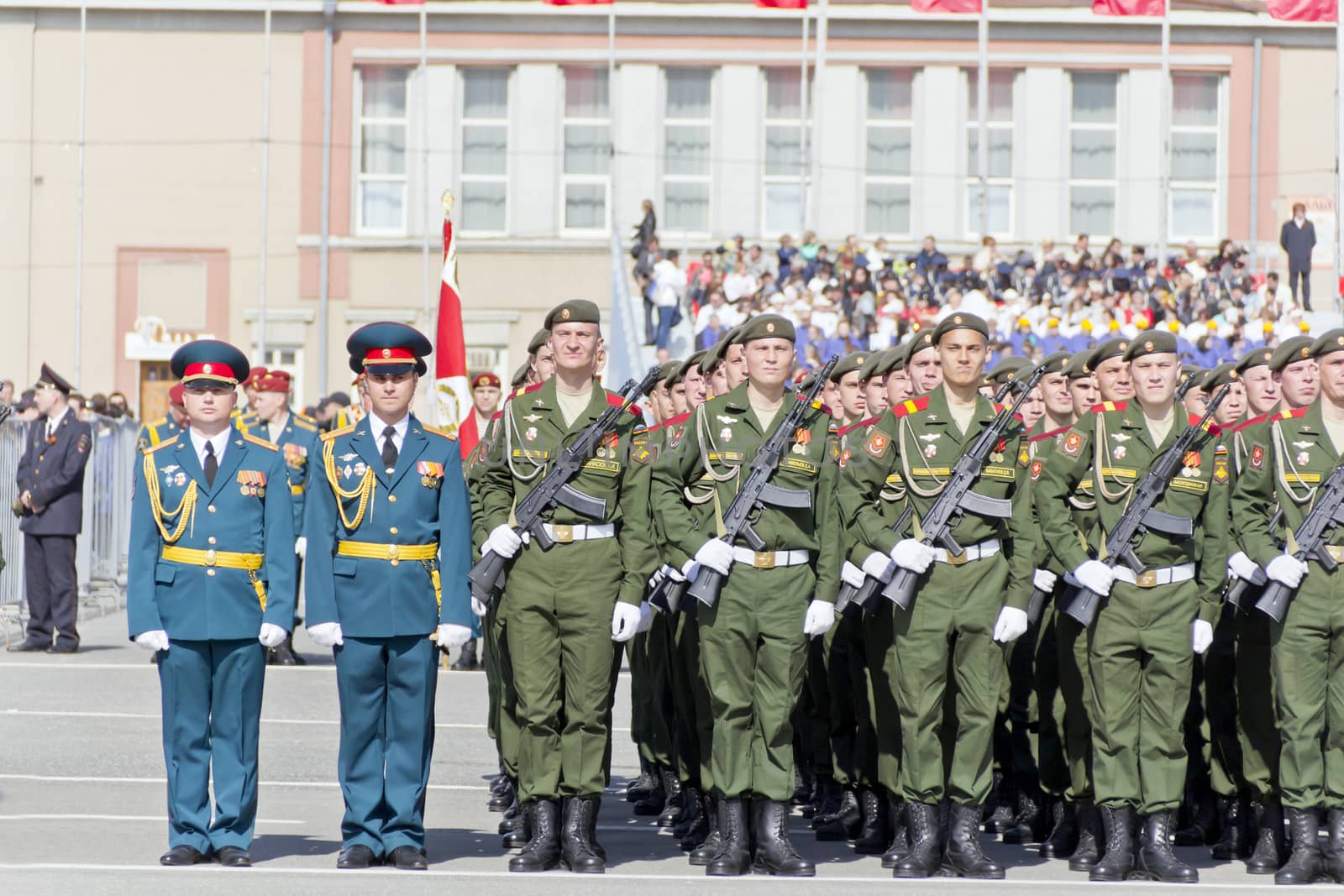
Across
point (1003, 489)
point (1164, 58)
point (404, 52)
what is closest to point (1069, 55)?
point (1164, 58)

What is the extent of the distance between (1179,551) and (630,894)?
8.91 ft

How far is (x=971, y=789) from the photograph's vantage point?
8797 millimetres

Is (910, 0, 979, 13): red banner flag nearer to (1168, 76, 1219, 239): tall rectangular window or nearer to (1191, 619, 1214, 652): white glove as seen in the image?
(1168, 76, 1219, 239): tall rectangular window

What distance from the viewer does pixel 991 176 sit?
42031mm

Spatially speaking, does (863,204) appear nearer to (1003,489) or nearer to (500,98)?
(500,98)

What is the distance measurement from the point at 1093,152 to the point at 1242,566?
33847 mm

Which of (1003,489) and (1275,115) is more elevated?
(1275,115)

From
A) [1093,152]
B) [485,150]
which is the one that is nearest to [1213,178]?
[1093,152]

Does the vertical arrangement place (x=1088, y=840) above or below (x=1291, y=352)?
below

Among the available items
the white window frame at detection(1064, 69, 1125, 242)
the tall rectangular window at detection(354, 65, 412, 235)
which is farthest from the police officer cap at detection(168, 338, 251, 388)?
the white window frame at detection(1064, 69, 1125, 242)

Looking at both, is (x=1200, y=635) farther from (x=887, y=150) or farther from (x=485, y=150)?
(x=485, y=150)

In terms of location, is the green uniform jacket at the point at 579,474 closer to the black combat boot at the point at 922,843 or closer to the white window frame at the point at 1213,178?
the black combat boot at the point at 922,843

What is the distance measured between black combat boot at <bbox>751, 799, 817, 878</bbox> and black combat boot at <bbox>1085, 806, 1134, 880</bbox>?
1.17 m

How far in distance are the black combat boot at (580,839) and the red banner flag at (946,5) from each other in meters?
30.8
